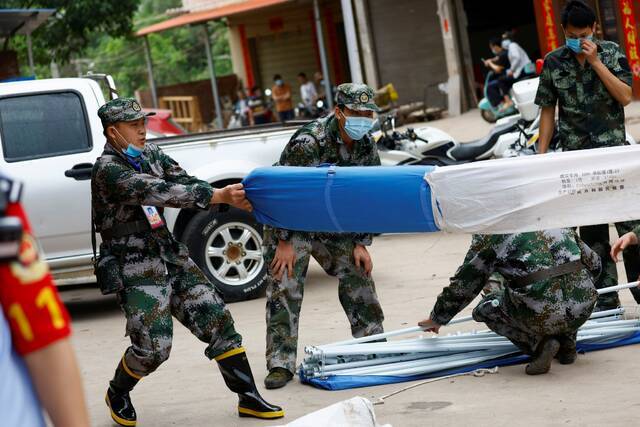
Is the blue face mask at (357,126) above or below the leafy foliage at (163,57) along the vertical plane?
below

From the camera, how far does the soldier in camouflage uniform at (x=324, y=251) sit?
6.09 metres

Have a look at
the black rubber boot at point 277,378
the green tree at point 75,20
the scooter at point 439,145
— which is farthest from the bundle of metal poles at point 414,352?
the green tree at point 75,20

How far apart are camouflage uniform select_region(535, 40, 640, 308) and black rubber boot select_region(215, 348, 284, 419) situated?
2395 millimetres

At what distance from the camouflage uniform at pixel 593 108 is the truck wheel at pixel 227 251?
3.05 meters

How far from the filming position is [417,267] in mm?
9891

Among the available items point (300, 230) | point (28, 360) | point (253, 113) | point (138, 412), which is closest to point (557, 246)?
point (300, 230)

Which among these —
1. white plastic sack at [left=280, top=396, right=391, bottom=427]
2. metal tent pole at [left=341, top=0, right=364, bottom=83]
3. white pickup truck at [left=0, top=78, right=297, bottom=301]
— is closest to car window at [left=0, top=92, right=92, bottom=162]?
white pickup truck at [left=0, top=78, right=297, bottom=301]

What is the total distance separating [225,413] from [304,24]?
27.1 meters

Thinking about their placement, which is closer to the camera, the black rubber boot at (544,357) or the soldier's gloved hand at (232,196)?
the soldier's gloved hand at (232,196)

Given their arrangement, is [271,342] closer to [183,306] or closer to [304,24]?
[183,306]

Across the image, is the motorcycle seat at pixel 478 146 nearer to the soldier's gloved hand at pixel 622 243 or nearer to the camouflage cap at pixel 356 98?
the camouflage cap at pixel 356 98

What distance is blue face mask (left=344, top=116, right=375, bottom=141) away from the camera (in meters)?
6.05

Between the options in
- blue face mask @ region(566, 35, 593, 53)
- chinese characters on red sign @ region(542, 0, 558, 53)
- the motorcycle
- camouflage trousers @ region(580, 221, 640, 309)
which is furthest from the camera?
chinese characters on red sign @ region(542, 0, 558, 53)

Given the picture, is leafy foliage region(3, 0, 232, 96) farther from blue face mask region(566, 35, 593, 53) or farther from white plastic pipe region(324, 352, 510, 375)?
white plastic pipe region(324, 352, 510, 375)
